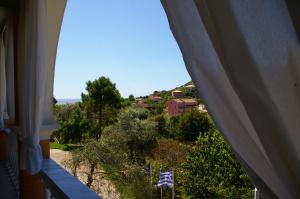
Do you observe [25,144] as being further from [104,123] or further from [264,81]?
[104,123]

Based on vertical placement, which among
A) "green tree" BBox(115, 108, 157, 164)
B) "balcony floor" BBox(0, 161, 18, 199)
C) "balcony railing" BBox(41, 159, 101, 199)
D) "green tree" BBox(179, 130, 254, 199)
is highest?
"balcony railing" BBox(41, 159, 101, 199)

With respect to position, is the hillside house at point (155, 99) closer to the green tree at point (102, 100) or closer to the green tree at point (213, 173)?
the green tree at point (102, 100)

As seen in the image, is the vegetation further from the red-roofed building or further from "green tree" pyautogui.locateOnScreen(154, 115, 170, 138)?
the red-roofed building

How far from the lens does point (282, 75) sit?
475 mm

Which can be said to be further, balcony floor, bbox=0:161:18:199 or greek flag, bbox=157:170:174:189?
greek flag, bbox=157:170:174:189

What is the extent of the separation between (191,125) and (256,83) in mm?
19283

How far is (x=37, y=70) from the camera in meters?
2.01

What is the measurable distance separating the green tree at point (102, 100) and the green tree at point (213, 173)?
301 inches

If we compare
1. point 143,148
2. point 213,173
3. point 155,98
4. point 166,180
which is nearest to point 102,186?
point 166,180

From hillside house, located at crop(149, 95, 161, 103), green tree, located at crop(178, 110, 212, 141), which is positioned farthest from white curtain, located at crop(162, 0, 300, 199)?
hillside house, located at crop(149, 95, 161, 103)

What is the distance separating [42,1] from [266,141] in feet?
5.94

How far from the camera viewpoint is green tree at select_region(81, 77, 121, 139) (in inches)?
854

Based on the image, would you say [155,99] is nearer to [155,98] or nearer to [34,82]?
[155,98]

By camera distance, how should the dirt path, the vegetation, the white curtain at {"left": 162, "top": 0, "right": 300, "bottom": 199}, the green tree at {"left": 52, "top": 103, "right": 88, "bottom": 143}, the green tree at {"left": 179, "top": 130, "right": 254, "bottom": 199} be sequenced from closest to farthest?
the white curtain at {"left": 162, "top": 0, "right": 300, "bottom": 199}
the dirt path
the vegetation
the green tree at {"left": 179, "top": 130, "right": 254, "bottom": 199}
the green tree at {"left": 52, "top": 103, "right": 88, "bottom": 143}
